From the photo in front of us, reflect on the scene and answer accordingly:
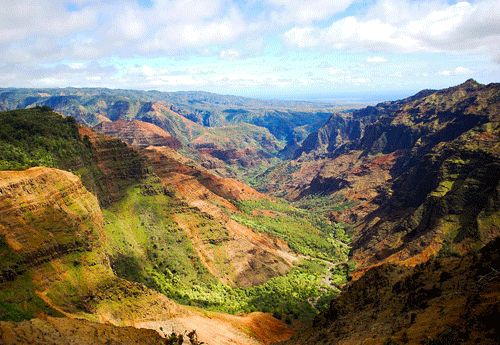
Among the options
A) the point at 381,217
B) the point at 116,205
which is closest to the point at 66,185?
the point at 116,205

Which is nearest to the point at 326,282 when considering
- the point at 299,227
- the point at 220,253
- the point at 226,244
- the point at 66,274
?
the point at 226,244

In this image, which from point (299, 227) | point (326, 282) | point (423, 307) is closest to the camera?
point (423, 307)

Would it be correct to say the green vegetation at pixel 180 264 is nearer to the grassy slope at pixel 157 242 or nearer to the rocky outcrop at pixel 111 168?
the grassy slope at pixel 157 242

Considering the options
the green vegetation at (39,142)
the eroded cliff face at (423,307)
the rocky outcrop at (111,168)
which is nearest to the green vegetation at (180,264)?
the rocky outcrop at (111,168)

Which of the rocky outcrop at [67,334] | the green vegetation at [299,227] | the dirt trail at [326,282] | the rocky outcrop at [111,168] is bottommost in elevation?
the dirt trail at [326,282]

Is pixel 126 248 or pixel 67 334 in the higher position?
pixel 67 334

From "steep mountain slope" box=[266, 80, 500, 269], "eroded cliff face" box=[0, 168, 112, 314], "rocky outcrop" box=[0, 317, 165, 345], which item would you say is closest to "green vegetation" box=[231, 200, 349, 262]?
"steep mountain slope" box=[266, 80, 500, 269]

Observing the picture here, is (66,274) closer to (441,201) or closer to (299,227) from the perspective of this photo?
(441,201)
